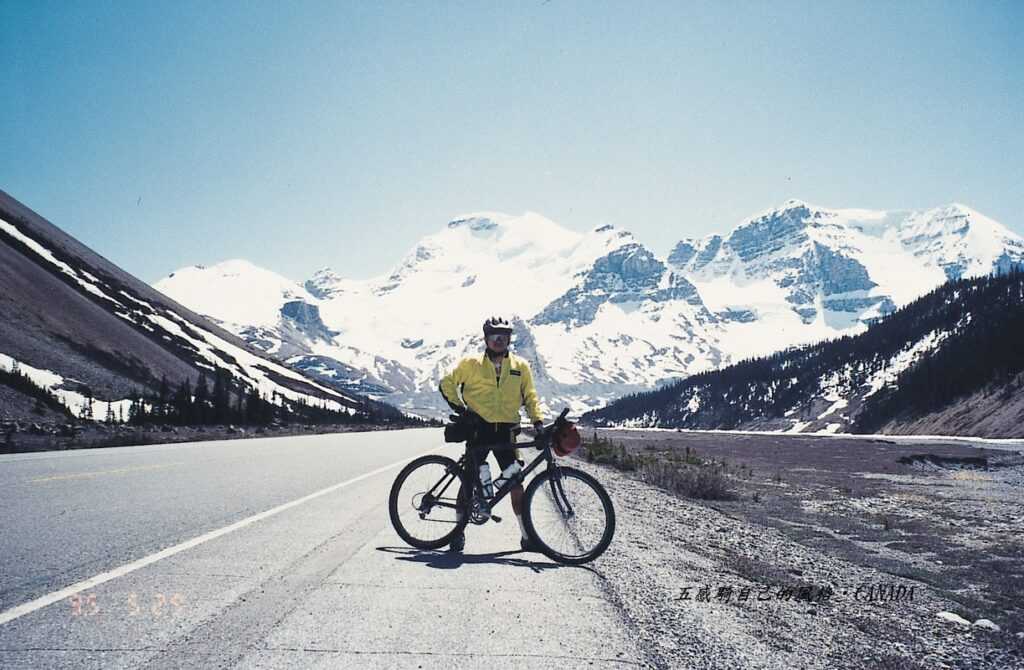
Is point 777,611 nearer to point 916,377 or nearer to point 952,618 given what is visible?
point 952,618

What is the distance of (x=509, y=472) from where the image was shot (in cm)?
748

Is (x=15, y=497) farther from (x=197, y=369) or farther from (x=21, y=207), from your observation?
(x=21, y=207)

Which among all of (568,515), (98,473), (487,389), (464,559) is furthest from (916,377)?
(464,559)

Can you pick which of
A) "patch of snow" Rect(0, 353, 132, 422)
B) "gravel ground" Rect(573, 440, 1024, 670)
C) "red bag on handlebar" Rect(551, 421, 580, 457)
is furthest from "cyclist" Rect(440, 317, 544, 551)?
"patch of snow" Rect(0, 353, 132, 422)

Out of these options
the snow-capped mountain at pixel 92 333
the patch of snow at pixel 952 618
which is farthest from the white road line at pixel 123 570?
the snow-capped mountain at pixel 92 333

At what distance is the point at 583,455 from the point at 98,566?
2877 centimetres

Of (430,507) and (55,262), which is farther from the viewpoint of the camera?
(55,262)

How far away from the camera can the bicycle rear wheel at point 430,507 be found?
24.9ft

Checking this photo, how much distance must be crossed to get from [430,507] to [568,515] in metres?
1.68

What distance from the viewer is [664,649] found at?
14.1 ft

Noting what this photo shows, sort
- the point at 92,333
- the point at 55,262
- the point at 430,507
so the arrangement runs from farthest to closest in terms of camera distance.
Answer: the point at 55,262, the point at 92,333, the point at 430,507

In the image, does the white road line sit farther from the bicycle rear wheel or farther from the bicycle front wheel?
the bicycle front wheel

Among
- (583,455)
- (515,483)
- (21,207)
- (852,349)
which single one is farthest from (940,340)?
(21,207)

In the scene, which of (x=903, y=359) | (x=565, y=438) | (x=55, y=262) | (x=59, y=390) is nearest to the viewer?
(x=565, y=438)
